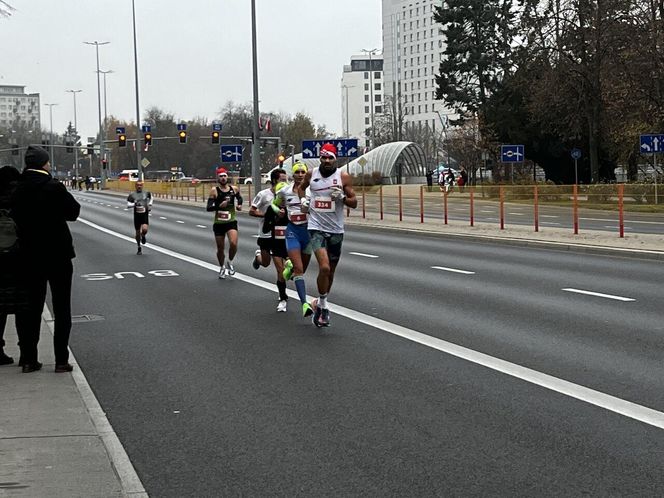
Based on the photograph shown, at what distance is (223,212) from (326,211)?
7.01 metres

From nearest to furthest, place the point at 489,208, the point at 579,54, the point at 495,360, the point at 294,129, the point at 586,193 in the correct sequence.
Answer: the point at 495,360 → the point at 586,193 → the point at 489,208 → the point at 579,54 → the point at 294,129

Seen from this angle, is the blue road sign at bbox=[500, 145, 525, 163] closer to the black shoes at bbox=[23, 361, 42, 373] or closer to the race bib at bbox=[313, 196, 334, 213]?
the race bib at bbox=[313, 196, 334, 213]

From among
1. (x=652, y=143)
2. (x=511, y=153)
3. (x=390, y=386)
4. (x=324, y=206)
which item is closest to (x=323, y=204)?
(x=324, y=206)

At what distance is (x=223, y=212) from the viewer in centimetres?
1809

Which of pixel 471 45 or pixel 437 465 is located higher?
pixel 471 45

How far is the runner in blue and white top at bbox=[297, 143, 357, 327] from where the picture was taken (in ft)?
37.0

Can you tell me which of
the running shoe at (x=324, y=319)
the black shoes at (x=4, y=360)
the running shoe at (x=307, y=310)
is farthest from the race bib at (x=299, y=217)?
the black shoes at (x=4, y=360)

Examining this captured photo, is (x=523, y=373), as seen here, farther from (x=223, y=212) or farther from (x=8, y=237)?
(x=223, y=212)

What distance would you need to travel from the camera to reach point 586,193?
32.6m

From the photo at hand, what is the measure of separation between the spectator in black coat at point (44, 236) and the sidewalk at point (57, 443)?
0.56m

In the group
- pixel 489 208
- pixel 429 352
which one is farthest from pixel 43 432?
pixel 489 208

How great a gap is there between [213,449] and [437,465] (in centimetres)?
138

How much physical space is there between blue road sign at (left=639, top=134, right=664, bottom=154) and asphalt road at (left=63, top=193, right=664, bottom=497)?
844 inches

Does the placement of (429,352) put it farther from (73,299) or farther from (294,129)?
(294,129)
